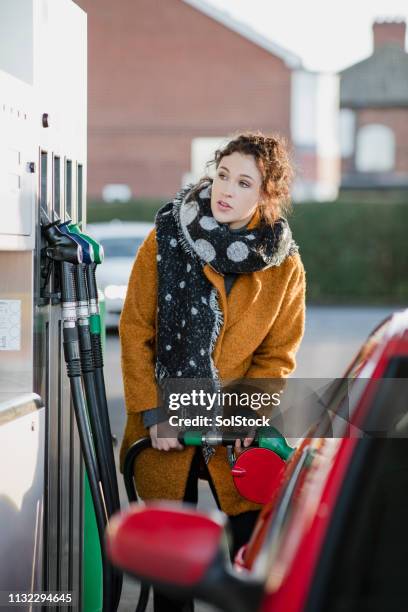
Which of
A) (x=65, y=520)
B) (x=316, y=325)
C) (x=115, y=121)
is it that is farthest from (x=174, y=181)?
(x=65, y=520)

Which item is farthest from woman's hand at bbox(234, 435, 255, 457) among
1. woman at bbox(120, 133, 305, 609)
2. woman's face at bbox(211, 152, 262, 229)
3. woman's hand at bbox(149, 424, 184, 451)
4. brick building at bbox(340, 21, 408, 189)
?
brick building at bbox(340, 21, 408, 189)

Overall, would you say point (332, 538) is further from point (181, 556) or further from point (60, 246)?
point (60, 246)

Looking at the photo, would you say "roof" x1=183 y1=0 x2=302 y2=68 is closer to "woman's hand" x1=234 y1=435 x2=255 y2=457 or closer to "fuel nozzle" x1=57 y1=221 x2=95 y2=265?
"fuel nozzle" x1=57 y1=221 x2=95 y2=265

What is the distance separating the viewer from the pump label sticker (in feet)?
12.6

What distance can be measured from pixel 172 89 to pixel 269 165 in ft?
124

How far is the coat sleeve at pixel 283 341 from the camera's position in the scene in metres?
4.06

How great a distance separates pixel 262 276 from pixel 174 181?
3807 cm

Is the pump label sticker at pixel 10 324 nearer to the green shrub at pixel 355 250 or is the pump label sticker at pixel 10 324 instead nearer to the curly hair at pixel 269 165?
the curly hair at pixel 269 165

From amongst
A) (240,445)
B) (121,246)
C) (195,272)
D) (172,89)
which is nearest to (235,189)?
(195,272)

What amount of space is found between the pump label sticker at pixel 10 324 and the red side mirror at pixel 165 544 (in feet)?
5.72

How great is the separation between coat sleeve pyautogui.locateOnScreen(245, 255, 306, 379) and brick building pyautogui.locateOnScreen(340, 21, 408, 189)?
44.2 m

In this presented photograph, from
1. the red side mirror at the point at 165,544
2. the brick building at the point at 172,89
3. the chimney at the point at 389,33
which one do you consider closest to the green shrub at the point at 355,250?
the brick building at the point at 172,89

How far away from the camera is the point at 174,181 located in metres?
41.9

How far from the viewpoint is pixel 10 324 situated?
3840 millimetres
